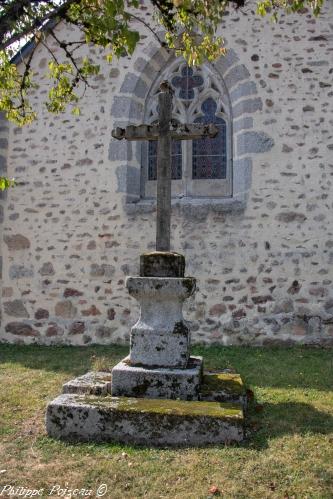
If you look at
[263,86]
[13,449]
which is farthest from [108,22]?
[263,86]

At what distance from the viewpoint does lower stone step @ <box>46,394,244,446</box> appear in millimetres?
3275

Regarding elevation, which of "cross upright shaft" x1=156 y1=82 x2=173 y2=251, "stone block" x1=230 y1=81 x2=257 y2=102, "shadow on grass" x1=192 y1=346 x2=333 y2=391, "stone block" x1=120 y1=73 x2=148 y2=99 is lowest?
"shadow on grass" x1=192 y1=346 x2=333 y2=391

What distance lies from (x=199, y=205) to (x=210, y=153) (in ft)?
3.40

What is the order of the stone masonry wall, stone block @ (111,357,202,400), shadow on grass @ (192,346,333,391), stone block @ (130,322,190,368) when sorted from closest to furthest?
stone block @ (111,357,202,400), stone block @ (130,322,190,368), shadow on grass @ (192,346,333,391), the stone masonry wall

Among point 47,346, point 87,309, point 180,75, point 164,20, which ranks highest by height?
point 180,75

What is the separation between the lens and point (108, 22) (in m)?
3.66

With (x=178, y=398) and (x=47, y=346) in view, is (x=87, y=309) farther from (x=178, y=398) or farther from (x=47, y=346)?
(x=178, y=398)

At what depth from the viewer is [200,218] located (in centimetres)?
738

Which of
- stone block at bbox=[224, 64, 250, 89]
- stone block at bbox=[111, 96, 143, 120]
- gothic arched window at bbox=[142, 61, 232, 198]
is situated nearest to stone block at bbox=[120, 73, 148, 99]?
stone block at bbox=[111, 96, 143, 120]

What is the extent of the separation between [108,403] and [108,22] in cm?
294

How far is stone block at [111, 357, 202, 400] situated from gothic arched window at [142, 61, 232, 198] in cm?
434

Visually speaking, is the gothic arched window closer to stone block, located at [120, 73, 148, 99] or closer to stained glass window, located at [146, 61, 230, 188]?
stained glass window, located at [146, 61, 230, 188]

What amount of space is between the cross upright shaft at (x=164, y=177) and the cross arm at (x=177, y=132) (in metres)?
0.07

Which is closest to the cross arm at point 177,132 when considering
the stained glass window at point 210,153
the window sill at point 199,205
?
the window sill at point 199,205
